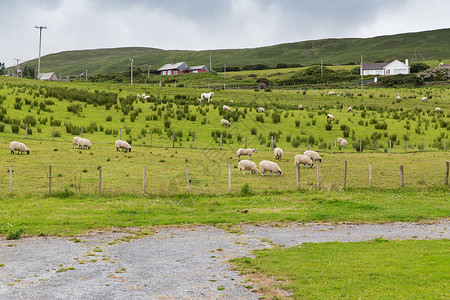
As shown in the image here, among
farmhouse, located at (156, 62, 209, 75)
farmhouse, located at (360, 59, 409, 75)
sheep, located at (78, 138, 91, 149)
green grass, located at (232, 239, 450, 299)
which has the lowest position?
green grass, located at (232, 239, 450, 299)

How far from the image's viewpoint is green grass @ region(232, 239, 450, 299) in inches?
332

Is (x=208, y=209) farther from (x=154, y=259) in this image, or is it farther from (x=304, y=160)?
(x=304, y=160)

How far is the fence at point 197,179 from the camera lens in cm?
2148

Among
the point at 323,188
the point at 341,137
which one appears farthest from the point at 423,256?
the point at 341,137

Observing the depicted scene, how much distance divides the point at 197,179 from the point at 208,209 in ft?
21.4

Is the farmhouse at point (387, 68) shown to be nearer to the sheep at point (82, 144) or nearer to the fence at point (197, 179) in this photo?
the fence at point (197, 179)

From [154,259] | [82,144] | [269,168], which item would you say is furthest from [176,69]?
[154,259]

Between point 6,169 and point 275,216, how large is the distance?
1622 centimetres

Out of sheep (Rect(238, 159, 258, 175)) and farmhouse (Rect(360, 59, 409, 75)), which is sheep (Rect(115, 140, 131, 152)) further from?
farmhouse (Rect(360, 59, 409, 75))

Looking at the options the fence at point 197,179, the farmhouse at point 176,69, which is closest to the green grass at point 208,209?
the fence at point 197,179

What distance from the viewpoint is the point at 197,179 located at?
24.7m

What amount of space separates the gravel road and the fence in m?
6.50

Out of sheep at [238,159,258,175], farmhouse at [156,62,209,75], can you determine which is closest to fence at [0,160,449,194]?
sheep at [238,159,258,175]

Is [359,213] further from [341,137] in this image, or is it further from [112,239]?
[341,137]
